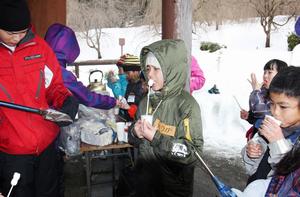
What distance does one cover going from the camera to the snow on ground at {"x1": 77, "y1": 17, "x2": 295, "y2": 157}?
6480 millimetres

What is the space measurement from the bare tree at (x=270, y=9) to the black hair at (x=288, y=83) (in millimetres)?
20430

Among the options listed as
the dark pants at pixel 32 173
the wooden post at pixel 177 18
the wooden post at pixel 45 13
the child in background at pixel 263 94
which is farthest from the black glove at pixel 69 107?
the wooden post at pixel 45 13

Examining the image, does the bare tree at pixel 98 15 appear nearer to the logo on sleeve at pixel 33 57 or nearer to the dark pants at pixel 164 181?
the logo on sleeve at pixel 33 57

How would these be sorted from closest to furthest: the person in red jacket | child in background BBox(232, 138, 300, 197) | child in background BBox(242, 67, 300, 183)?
child in background BBox(232, 138, 300, 197), child in background BBox(242, 67, 300, 183), the person in red jacket

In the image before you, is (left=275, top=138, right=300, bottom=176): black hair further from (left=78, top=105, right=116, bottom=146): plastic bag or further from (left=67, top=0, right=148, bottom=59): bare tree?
(left=67, top=0, right=148, bottom=59): bare tree

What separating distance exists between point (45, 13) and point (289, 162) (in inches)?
208


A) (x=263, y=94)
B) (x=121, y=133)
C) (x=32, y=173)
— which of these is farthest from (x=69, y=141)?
(x=263, y=94)

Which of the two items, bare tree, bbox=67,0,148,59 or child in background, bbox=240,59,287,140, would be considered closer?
child in background, bbox=240,59,287,140

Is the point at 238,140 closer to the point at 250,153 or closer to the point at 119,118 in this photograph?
the point at 119,118

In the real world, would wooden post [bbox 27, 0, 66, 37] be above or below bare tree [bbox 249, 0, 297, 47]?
below

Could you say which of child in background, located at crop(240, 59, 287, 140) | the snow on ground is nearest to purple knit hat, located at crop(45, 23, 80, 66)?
child in background, located at crop(240, 59, 287, 140)

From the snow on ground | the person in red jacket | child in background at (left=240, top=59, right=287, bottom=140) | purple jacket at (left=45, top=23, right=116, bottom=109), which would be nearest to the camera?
the person in red jacket

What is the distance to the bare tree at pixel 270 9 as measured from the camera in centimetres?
2052

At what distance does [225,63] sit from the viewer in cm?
1497
